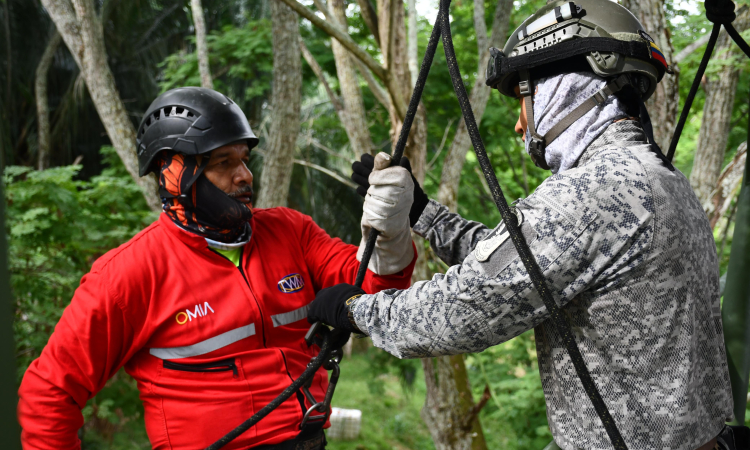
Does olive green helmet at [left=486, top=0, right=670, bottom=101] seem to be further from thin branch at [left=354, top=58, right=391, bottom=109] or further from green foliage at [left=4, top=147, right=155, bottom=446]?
green foliage at [left=4, top=147, right=155, bottom=446]

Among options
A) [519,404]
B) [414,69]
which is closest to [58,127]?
[414,69]

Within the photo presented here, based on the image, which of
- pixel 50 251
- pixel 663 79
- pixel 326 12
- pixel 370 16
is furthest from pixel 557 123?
pixel 50 251

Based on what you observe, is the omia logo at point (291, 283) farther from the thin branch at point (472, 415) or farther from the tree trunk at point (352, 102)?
the thin branch at point (472, 415)

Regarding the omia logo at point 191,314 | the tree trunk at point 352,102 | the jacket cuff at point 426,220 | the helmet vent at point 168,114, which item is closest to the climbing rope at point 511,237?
the jacket cuff at point 426,220

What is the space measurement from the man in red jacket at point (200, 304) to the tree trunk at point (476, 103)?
10.7 ft

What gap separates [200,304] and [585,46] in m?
1.53

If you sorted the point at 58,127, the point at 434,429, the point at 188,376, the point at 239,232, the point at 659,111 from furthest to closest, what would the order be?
the point at 58,127, the point at 434,429, the point at 659,111, the point at 239,232, the point at 188,376

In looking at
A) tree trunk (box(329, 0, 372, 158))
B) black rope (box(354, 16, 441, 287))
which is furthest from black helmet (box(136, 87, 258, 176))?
Result: tree trunk (box(329, 0, 372, 158))

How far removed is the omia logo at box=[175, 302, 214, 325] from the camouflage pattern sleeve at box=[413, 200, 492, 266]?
86 centimetres

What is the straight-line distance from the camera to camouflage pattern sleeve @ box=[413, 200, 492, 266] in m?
2.22

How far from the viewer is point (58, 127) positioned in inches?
515

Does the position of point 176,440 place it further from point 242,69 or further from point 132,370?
point 242,69

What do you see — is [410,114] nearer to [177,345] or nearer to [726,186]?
[177,345]

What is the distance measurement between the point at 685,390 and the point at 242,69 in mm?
7714
